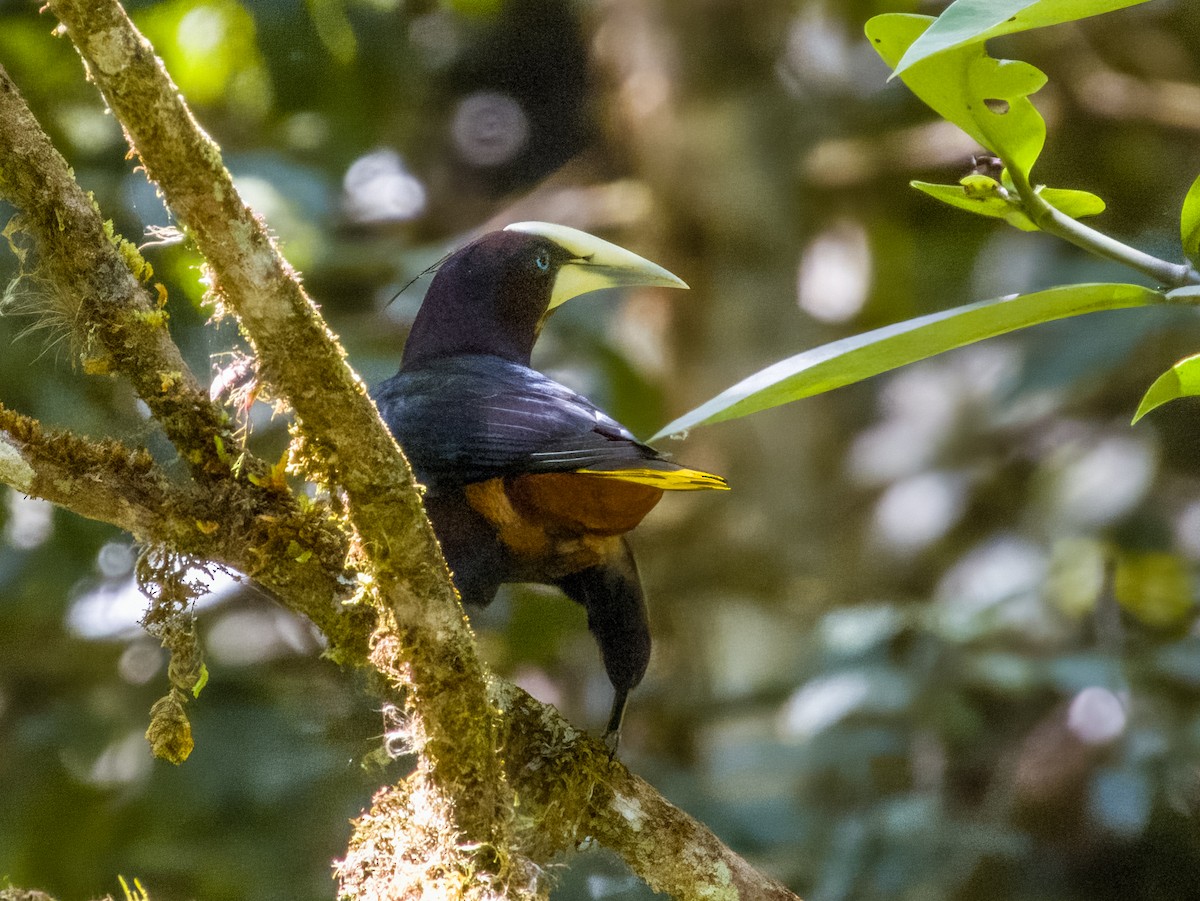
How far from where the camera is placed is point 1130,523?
3135 millimetres

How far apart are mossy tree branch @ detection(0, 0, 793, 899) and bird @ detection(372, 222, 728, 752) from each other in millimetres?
193

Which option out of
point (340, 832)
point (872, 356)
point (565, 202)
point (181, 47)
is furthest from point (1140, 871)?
point (181, 47)

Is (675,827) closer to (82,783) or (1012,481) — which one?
(82,783)

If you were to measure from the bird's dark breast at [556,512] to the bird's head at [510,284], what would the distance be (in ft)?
0.87

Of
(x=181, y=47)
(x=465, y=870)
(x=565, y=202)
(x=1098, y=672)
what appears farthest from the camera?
(x=565, y=202)

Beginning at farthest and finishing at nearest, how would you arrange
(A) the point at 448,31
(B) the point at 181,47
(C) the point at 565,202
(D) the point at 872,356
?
(A) the point at 448,31 → (C) the point at 565,202 → (B) the point at 181,47 → (D) the point at 872,356

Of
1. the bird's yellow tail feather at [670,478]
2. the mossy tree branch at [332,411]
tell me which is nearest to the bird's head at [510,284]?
the bird's yellow tail feather at [670,478]

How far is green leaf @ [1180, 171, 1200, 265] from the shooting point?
0.96 metres

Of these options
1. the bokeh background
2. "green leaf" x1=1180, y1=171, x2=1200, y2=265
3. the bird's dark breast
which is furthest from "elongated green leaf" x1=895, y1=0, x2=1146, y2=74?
the bokeh background

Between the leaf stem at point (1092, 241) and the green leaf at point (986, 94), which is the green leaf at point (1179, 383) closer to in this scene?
the leaf stem at point (1092, 241)

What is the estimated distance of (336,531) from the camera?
1211 millimetres

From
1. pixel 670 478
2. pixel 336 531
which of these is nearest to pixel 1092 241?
pixel 670 478

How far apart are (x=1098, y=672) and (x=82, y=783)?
2312 millimetres

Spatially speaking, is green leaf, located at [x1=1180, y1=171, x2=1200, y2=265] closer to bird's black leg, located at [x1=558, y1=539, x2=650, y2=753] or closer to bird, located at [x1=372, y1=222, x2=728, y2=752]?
bird, located at [x1=372, y1=222, x2=728, y2=752]
